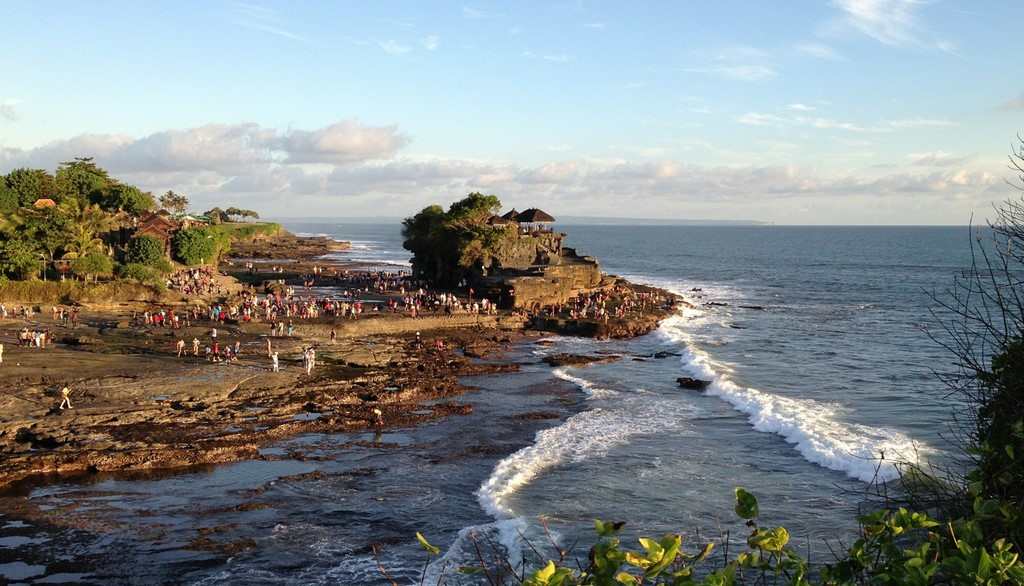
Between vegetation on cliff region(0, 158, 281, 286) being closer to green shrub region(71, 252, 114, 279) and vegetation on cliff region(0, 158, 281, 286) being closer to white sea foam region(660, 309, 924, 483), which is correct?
green shrub region(71, 252, 114, 279)

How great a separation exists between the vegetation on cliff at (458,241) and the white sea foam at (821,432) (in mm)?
28048

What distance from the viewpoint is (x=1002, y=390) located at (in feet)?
21.8

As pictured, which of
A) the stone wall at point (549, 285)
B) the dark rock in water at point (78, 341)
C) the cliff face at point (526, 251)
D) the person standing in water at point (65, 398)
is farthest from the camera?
the cliff face at point (526, 251)

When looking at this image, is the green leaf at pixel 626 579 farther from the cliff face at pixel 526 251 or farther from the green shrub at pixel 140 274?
the cliff face at pixel 526 251

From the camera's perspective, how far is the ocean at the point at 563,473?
51.6ft

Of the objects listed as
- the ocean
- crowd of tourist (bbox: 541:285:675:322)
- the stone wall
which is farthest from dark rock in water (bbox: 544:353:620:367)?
the stone wall

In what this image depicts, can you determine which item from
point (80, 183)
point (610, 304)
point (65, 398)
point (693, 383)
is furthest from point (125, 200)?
point (693, 383)

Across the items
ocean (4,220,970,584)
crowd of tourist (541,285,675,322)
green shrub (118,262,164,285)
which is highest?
green shrub (118,262,164,285)

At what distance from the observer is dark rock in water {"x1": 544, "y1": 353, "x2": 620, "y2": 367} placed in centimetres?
3716

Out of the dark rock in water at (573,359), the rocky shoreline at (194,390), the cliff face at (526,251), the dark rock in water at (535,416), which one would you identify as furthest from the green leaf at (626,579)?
the cliff face at (526,251)

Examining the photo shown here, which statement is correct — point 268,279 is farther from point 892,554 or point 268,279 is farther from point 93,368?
point 892,554

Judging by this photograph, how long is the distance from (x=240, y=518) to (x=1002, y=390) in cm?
1565

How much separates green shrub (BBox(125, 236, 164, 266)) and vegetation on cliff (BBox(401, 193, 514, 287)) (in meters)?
21.3

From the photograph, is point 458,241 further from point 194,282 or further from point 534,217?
point 194,282
